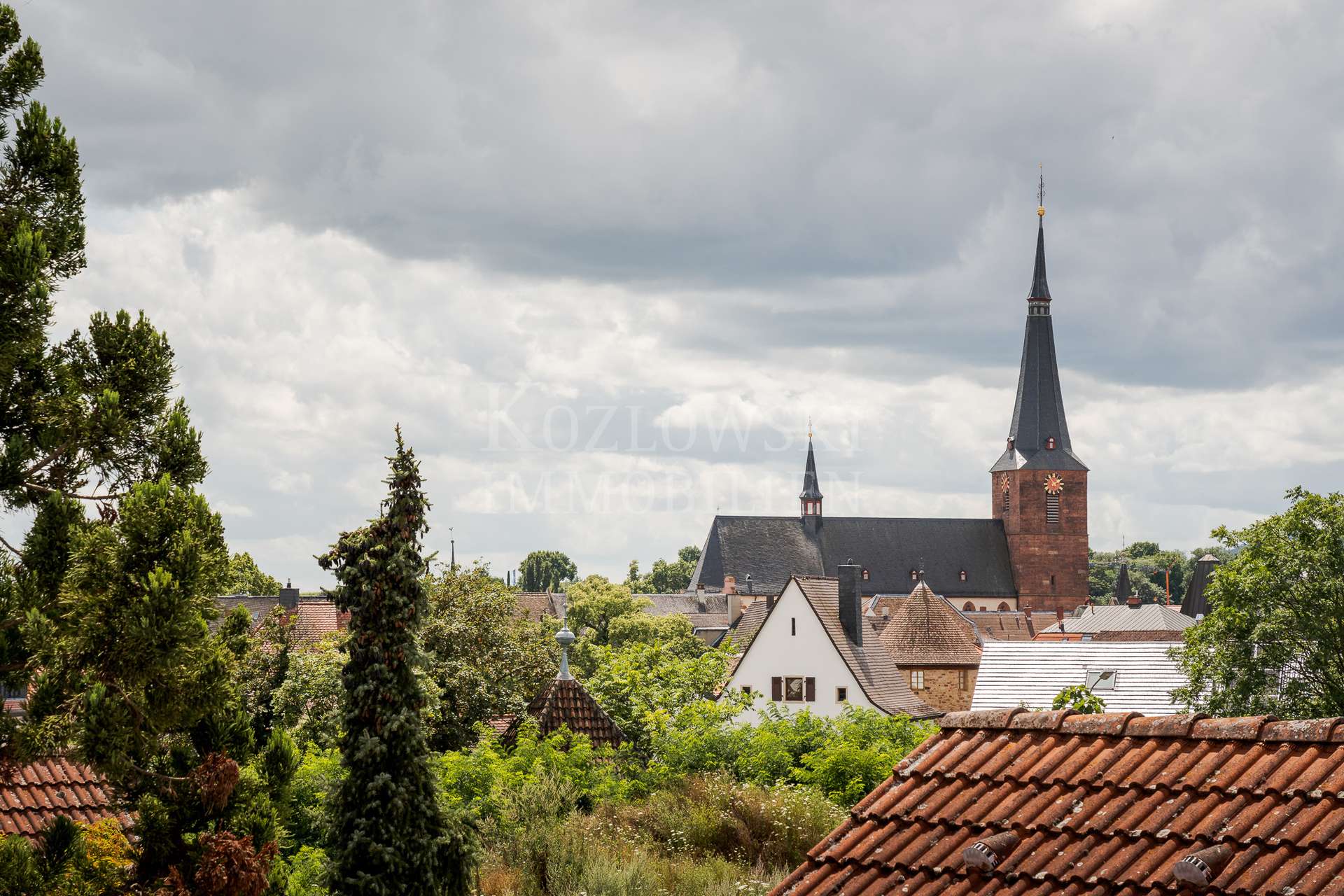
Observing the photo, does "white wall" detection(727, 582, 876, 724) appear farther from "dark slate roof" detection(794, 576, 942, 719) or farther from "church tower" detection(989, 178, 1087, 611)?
"church tower" detection(989, 178, 1087, 611)

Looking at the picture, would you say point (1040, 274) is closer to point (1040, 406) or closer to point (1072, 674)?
point (1040, 406)

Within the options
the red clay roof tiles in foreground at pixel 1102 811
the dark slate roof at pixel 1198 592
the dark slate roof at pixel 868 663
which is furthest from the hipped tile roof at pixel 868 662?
the dark slate roof at pixel 1198 592

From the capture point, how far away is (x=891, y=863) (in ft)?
23.5

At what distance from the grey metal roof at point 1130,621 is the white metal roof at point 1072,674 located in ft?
109

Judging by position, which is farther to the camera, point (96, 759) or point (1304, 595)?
point (1304, 595)

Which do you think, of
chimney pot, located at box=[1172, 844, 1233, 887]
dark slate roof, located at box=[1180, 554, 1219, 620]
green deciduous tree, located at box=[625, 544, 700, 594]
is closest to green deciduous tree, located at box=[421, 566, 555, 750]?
chimney pot, located at box=[1172, 844, 1233, 887]

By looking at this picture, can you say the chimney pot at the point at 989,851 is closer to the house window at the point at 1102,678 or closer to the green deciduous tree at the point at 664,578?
the house window at the point at 1102,678

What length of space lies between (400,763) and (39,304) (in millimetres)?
6079

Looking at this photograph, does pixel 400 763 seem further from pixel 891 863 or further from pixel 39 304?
pixel 891 863

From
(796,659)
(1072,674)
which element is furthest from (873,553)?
(1072,674)

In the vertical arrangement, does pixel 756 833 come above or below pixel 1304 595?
below

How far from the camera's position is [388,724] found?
13.4 m

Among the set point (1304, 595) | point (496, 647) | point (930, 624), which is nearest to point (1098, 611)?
point (930, 624)

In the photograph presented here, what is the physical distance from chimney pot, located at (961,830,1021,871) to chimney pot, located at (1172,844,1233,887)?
0.92m
